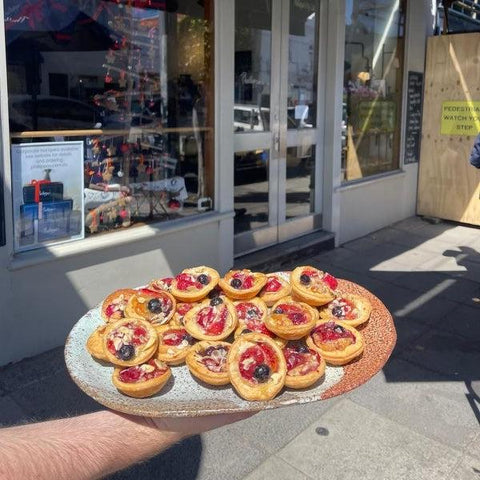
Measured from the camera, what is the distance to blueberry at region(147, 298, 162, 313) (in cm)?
175

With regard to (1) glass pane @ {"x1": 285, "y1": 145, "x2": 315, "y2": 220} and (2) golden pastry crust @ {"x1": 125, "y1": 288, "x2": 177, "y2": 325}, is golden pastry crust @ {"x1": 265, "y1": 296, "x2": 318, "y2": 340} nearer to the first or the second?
(2) golden pastry crust @ {"x1": 125, "y1": 288, "x2": 177, "y2": 325}

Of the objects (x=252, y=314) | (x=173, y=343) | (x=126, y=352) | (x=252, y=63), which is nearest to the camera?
(x=126, y=352)

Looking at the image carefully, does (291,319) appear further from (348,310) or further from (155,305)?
(155,305)

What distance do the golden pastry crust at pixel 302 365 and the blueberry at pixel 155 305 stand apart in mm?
405

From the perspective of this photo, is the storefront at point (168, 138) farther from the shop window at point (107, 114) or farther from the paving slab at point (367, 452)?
the paving slab at point (367, 452)

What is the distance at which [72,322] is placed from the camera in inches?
163

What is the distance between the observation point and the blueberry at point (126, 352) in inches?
60.2

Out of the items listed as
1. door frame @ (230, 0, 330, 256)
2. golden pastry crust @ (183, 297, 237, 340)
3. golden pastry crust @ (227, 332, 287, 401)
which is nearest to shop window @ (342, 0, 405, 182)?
door frame @ (230, 0, 330, 256)

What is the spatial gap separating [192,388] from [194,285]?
0.42 meters

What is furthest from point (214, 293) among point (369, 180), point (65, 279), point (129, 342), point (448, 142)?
point (448, 142)

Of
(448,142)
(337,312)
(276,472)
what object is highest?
(448,142)

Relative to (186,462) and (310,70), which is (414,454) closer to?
(186,462)

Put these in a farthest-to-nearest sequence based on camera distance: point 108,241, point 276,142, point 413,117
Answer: point 413,117
point 276,142
point 108,241

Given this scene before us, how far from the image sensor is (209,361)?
1.54 meters
